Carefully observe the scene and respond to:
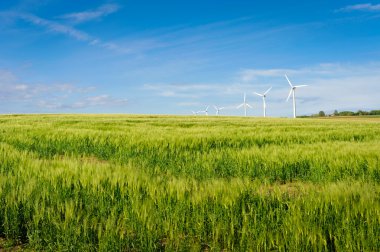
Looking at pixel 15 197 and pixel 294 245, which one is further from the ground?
pixel 15 197

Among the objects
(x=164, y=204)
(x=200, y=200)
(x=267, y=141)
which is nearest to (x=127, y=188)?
(x=164, y=204)

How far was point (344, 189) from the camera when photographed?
4168 mm

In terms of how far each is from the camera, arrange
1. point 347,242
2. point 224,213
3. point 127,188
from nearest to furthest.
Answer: point 347,242, point 224,213, point 127,188

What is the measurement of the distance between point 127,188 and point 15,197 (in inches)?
50.0

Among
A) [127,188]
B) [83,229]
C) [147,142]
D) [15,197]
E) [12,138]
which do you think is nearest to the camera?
[83,229]

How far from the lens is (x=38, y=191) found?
4172 mm

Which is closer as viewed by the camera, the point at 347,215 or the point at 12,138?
the point at 347,215

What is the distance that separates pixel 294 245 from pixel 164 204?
145cm

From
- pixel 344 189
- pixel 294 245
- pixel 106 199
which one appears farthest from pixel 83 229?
pixel 344 189

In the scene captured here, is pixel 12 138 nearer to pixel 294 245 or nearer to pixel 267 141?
pixel 267 141

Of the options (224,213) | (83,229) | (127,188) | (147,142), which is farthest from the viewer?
(147,142)

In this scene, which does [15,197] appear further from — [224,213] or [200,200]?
[224,213]

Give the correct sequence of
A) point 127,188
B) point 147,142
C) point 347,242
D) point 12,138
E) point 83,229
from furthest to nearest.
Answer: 1. point 12,138
2. point 147,142
3. point 127,188
4. point 83,229
5. point 347,242

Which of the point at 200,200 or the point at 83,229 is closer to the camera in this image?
the point at 83,229
